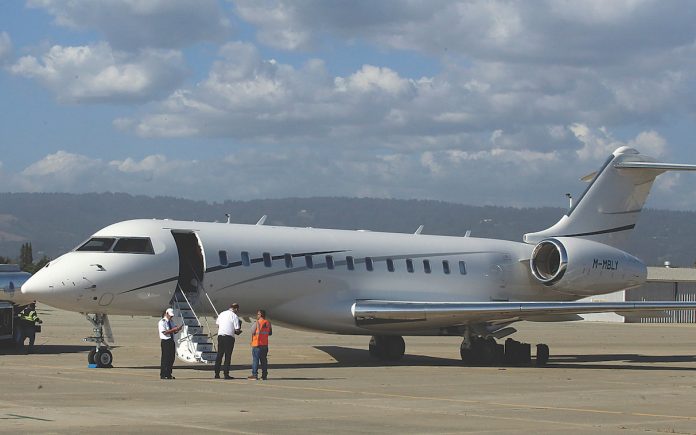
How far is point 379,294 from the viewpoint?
30.1m

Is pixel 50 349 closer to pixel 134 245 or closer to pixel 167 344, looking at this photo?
pixel 134 245

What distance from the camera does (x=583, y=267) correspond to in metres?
32.0

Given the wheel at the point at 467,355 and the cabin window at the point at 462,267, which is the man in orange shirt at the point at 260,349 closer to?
the wheel at the point at 467,355

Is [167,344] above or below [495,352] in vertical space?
above

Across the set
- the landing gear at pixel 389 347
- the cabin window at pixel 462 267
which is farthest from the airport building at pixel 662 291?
the landing gear at pixel 389 347

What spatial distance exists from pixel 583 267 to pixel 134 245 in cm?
1288

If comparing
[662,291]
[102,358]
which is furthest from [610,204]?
[662,291]

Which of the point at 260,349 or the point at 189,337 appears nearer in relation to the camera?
the point at 260,349

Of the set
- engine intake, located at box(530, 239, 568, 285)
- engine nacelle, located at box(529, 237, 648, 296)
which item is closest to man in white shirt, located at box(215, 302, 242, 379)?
engine nacelle, located at box(529, 237, 648, 296)

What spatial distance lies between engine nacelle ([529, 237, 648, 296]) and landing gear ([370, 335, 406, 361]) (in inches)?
189

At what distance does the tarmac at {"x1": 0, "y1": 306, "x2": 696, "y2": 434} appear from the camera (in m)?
15.5

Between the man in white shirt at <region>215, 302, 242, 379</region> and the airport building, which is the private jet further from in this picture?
the airport building

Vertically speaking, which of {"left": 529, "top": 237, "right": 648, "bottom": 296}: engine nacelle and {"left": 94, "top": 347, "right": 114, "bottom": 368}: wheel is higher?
{"left": 529, "top": 237, "right": 648, "bottom": 296}: engine nacelle

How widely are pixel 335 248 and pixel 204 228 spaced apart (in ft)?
12.3
